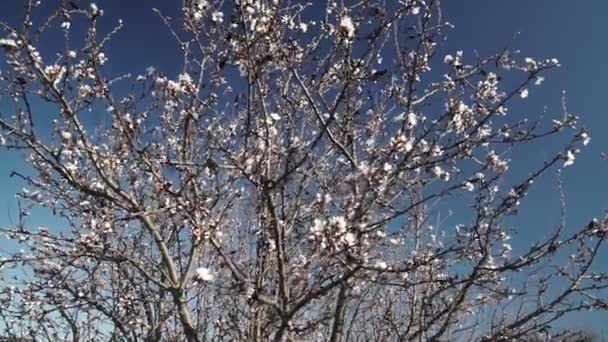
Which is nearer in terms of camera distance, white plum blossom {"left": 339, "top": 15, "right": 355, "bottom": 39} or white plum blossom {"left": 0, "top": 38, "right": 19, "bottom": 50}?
white plum blossom {"left": 0, "top": 38, "right": 19, "bottom": 50}

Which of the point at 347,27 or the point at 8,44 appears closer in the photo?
the point at 8,44

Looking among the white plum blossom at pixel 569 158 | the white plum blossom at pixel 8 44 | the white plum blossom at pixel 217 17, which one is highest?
the white plum blossom at pixel 217 17

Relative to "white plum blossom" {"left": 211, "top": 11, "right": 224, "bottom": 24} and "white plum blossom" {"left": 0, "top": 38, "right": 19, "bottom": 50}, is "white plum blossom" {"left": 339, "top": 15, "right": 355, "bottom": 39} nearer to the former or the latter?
"white plum blossom" {"left": 211, "top": 11, "right": 224, "bottom": 24}

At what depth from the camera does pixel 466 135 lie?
3969mm

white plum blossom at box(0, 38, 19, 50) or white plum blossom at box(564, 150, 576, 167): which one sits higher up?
white plum blossom at box(0, 38, 19, 50)

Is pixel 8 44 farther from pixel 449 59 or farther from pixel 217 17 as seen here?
pixel 449 59

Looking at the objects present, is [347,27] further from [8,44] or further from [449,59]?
[8,44]

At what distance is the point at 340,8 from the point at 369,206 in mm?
1654

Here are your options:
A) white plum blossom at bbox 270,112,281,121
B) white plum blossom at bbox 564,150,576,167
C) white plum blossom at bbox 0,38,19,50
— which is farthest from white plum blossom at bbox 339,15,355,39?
white plum blossom at bbox 0,38,19,50

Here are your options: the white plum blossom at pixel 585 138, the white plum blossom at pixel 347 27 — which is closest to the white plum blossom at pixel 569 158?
the white plum blossom at pixel 585 138

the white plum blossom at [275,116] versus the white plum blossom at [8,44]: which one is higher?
the white plum blossom at [8,44]

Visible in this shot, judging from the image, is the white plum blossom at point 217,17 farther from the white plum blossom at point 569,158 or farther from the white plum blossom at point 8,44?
the white plum blossom at point 569,158

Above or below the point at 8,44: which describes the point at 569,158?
below

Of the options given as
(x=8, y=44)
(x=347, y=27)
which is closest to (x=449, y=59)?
(x=347, y=27)
